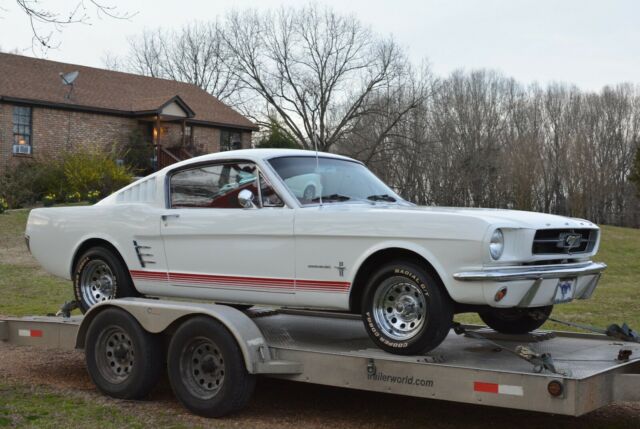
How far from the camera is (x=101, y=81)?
36.8m

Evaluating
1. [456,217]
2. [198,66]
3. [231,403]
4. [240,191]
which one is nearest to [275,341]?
[231,403]

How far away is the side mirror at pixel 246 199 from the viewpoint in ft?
21.1

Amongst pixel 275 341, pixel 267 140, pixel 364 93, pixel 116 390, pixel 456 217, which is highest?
pixel 364 93

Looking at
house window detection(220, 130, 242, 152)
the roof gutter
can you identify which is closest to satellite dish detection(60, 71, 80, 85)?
the roof gutter

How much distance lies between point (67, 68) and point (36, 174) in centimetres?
868

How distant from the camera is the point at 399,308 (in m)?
5.65

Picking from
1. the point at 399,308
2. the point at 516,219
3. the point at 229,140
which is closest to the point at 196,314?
A: the point at 399,308

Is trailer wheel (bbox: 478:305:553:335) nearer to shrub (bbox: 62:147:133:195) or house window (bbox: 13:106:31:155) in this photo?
shrub (bbox: 62:147:133:195)

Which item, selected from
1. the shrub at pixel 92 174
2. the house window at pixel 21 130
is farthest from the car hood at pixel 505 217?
the house window at pixel 21 130

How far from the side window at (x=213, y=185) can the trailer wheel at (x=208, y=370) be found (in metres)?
1.08

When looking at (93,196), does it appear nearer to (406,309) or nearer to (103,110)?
(103,110)

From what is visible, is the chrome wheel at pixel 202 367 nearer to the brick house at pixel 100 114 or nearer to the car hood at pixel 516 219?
the car hood at pixel 516 219

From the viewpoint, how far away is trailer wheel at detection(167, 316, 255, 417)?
19.7 ft

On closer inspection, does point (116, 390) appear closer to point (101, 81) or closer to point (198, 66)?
point (101, 81)
